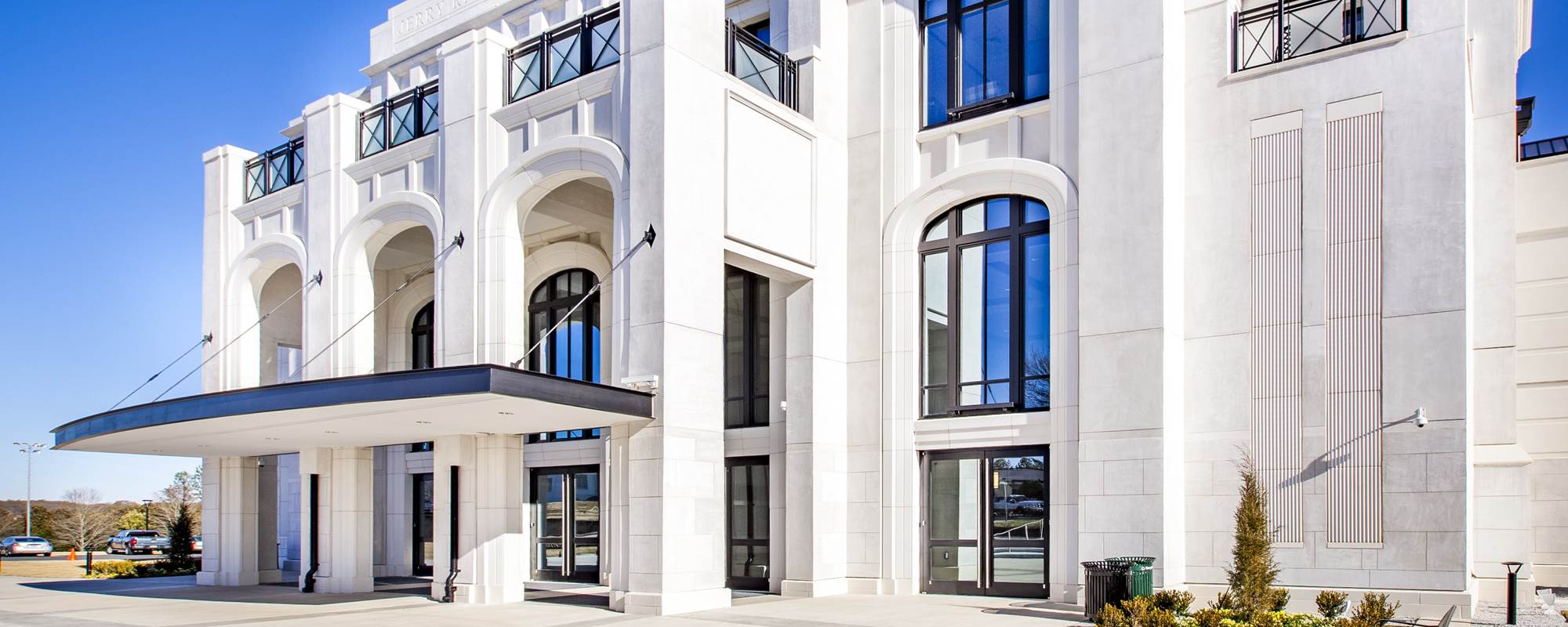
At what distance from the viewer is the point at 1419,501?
16.7 m

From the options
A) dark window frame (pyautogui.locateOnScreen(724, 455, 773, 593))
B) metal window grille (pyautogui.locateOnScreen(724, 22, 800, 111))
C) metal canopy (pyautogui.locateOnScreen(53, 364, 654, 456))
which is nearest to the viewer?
metal canopy (pyautogui.locateOnScreen(53, 364, 654, 456))

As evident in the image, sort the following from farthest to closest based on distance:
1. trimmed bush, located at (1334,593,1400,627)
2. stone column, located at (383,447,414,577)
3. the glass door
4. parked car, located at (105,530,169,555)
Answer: parked car, located at (105,530,169,555), stone column, located at (383,447,414,577), the glass door, trimmed bush, located at (1334,593,1400,627)

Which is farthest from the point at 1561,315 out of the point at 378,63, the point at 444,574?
the point at 378,63

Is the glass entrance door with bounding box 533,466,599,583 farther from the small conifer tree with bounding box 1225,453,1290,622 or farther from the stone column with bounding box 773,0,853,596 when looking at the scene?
the small conifer tree with bounding box 1225,453,1290,622

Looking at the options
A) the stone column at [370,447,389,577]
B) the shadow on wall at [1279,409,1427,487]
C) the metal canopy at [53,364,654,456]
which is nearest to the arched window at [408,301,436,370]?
the stone column at [370,447,389,577]

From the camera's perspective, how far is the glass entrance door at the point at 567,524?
2531cm

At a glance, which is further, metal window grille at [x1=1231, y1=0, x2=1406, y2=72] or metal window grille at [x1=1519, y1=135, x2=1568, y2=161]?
metal window grille at [x1=1519, y1=135, x2=1568, y2=161]

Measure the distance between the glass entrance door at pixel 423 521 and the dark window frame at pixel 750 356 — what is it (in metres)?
9.76

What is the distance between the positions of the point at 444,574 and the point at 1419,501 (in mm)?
16073

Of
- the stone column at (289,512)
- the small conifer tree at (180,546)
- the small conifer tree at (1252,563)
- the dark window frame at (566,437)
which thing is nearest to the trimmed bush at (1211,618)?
the small conifer tree at (1252,563)

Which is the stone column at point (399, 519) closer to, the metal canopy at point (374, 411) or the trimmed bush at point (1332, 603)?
the metal canopy at point (374, 411)

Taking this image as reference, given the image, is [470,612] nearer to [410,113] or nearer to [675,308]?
[675,308]

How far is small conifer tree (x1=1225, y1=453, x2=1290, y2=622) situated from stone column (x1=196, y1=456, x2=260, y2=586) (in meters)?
20.8

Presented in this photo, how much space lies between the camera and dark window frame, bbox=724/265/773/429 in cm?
2314
